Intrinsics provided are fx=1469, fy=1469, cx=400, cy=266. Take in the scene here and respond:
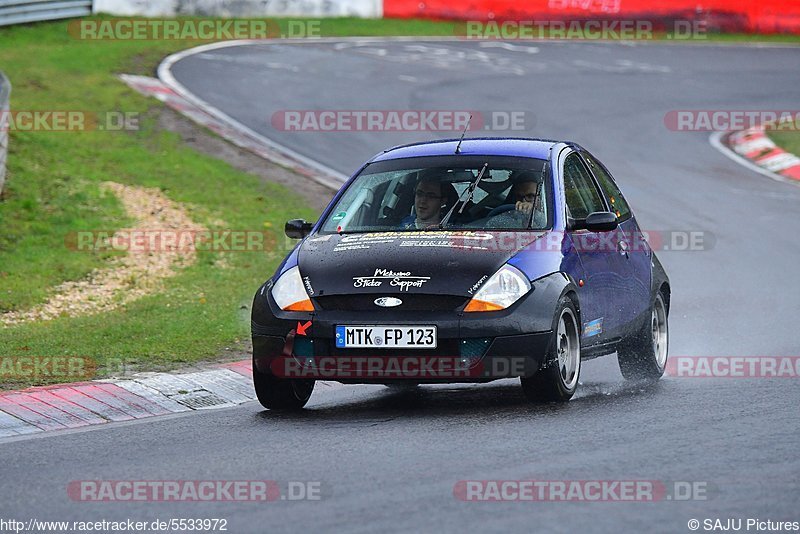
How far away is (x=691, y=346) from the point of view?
11047 millimetres

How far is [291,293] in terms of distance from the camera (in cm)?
807

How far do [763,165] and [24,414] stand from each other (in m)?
14.8

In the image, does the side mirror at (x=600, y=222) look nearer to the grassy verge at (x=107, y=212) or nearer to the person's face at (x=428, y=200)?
the person's face at (x=428, y=200)

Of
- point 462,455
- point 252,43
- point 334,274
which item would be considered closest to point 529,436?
point 462,455

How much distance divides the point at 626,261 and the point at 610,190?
26.4 inches

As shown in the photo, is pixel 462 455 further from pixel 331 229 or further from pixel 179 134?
pixel 179 134

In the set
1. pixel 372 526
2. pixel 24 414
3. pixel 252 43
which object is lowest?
pixel 252 43

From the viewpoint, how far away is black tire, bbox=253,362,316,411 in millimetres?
8227

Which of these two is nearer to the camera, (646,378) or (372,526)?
(372,526)

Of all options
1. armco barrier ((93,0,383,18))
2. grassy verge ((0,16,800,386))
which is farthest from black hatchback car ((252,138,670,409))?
armco barrier ((93,0,383,18))

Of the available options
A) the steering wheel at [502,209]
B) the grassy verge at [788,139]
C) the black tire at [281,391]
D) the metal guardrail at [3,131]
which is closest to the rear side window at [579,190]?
the steering wheel at [502,209]

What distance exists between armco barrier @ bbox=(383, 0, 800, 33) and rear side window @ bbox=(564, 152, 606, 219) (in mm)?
24965

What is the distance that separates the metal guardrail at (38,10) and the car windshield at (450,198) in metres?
21.6

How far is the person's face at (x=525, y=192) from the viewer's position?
8.74 metres
